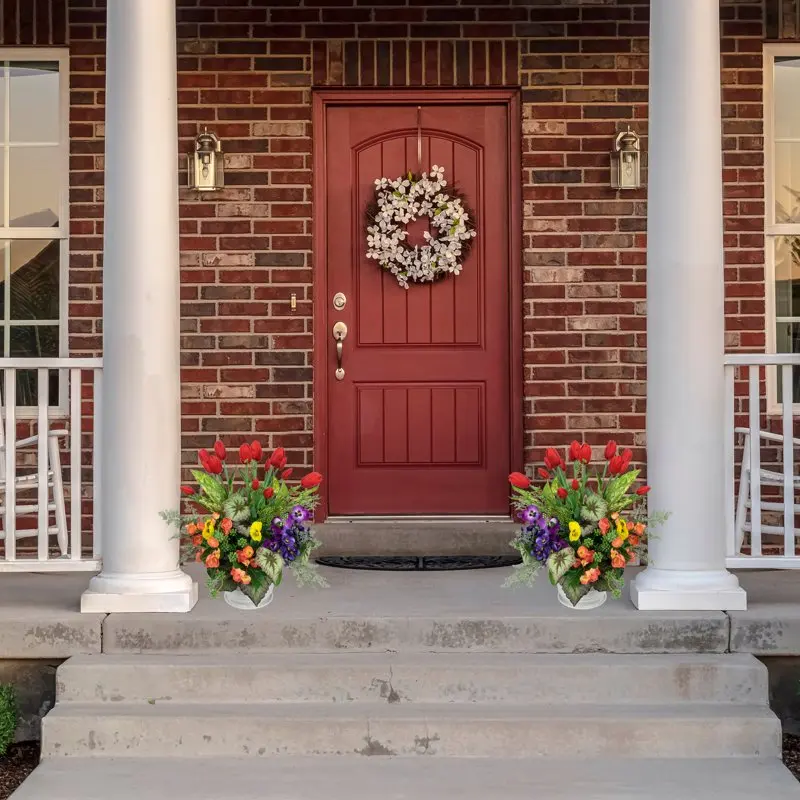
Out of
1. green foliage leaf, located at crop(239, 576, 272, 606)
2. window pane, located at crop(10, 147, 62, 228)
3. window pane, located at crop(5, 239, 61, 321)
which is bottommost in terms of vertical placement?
green foliage leaf, located at crop(239, 576, 272, 606)

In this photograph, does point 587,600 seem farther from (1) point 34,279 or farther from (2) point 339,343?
(1) point 34,279

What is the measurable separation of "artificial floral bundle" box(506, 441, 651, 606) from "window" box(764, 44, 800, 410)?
225 centimetres

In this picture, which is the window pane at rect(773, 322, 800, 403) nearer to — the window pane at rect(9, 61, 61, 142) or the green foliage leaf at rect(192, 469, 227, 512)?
the green foliage leaf at rect(192, 469, 227, 512)

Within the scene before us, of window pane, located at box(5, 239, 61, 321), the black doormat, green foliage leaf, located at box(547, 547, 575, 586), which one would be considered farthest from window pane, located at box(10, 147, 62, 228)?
green foliage leaf, located at box(547, 547, 575, 586)

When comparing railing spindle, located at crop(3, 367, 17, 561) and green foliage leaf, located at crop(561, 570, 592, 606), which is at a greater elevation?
railing spindle, located at crop(3, 367, 17, 561)

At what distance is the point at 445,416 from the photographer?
18.9 feet

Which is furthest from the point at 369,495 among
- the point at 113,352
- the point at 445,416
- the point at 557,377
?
the point at 113,352

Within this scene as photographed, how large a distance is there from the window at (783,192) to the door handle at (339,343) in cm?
217

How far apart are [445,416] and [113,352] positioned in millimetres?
2134

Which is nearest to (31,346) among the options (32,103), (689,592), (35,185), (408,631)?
(35,185)

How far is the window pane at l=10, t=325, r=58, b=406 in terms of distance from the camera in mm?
5680

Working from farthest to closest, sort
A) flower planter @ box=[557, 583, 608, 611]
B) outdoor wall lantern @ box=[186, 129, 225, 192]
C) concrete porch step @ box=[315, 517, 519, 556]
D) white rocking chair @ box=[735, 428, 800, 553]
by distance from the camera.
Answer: outdoor wall lantern @ box=[186, 129, 225, 192], concrete porch step @ box=[315, 517, 519, 556], white rocking chair @ box=[735, 428, 800, 553], flower planter @ box=[557, 583, 608, 611]

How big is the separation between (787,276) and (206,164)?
118 inches

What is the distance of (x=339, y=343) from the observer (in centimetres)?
571
